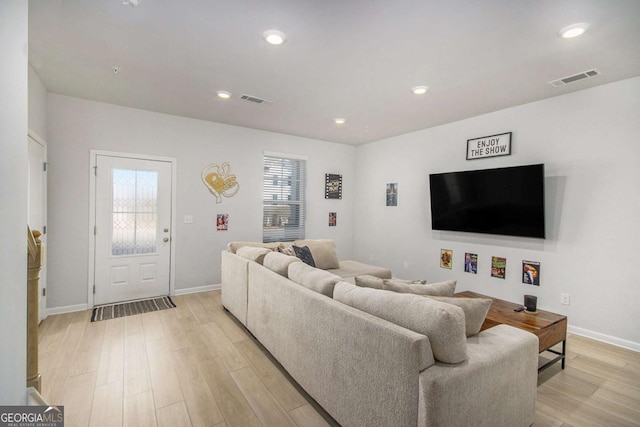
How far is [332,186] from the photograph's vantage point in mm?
6234

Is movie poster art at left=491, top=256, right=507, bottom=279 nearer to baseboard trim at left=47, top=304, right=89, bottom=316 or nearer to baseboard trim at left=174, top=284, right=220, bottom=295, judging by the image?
baseboard trim at left=174, top=284, right=220, bottom=295

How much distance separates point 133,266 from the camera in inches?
168

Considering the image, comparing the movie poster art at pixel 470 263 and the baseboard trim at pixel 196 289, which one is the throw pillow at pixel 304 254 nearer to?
the baseboard trim at pixel 196 289

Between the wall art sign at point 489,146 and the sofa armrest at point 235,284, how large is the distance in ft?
11.7

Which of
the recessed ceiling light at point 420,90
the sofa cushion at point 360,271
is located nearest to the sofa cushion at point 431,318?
the sofa cushion at point 360,271

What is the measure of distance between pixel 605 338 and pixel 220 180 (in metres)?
5.37

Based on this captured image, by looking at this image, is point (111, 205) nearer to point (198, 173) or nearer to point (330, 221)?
point (198, 173)

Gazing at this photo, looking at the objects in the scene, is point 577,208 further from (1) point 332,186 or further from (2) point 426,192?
(1) point 332,186

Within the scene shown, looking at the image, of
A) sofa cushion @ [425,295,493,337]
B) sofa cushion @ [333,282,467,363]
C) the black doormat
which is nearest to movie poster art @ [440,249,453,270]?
sofa cushion @ [425,295,493,337]

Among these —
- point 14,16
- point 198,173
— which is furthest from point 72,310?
point 14,16

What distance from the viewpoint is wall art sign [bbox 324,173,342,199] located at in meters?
6.16

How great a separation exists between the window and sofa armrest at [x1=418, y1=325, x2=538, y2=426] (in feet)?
13.8

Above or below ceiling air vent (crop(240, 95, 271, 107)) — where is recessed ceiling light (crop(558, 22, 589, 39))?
below

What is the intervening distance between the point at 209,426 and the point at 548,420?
2247 millimetres
